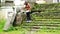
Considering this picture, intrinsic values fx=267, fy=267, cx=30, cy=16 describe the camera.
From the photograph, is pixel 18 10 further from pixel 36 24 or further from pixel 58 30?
pixel 58 30

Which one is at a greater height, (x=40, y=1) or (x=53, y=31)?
(x=40, y=1)

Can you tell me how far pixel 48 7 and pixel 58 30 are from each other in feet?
12.2

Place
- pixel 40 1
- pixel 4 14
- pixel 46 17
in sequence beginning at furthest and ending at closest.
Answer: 1. pixel 40 1
2. pixel 4 14
3. pixel 46 17

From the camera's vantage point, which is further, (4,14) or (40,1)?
(40,1)

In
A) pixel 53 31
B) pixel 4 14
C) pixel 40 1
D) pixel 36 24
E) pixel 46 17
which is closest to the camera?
pixel 53 31

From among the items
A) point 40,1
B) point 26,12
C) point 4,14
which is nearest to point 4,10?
point 4,14

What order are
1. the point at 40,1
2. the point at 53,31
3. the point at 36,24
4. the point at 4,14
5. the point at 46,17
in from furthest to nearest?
the point at 40,1
the point at 4,14
the point at 46,17
the point at 36,24
the point at 53,31

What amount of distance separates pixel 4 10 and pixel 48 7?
301 centimetres

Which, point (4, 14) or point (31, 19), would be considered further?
point (4, 14)

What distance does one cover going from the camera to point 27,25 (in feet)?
52.0

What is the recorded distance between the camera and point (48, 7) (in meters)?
18.3

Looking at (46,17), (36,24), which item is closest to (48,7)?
(46,17)

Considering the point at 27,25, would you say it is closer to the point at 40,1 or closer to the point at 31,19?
the point at 31,19

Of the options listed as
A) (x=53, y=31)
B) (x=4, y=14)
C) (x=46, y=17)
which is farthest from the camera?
(x=4, y=14)
